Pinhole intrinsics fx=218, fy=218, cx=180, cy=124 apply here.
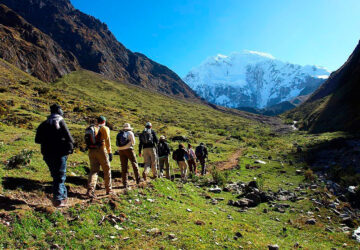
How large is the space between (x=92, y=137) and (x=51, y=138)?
5.17 feet

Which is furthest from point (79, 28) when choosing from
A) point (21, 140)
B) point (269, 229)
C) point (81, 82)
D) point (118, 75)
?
point (269, 229)

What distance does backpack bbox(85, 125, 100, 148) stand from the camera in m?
8.02

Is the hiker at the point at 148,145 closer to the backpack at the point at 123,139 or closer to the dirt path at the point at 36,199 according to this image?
the backpack at the point at 123,139

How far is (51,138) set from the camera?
21.8 feet

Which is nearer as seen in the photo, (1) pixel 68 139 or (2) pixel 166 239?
(2) pixel 166 239

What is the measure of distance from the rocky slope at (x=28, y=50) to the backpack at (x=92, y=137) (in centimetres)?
10684

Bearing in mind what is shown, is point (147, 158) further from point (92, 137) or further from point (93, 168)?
point (92, 137)

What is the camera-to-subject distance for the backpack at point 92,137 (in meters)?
8.02

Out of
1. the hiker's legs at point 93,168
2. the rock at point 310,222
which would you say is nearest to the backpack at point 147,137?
the hiker's legs at point 93,168

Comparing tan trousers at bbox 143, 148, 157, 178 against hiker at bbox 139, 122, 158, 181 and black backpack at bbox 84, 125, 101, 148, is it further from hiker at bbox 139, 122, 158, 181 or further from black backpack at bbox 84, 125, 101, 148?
black backpack at bbox 84, 125, 101, 148

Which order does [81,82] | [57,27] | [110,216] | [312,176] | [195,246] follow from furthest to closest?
[57,27]
[81,82]
[312,176]
[110,216]
[195,246]

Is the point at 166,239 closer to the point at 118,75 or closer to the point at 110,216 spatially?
the point at 110,216

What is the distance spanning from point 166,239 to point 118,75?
177 m

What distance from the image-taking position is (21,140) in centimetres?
1451
